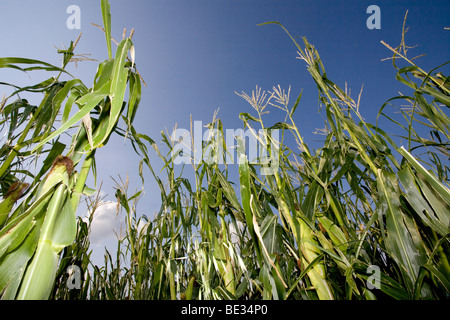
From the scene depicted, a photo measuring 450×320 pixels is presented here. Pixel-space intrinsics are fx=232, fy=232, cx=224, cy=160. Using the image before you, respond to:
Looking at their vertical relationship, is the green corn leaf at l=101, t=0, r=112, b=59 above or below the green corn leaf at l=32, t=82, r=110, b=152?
above

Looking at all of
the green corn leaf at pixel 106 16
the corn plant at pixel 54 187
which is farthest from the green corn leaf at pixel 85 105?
the green corn leaf at pixel 106 16

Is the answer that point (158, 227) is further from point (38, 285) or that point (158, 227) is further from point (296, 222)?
point (38, 285)

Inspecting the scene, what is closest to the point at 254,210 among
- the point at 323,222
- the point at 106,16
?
the point at 323,222

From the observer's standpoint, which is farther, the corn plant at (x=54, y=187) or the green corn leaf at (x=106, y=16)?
the green corn leaf at (x=106, y=16)

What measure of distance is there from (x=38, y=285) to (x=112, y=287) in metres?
1.63

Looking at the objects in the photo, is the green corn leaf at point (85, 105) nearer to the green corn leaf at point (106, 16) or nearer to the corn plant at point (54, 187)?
the corn plant at point (54, 187)

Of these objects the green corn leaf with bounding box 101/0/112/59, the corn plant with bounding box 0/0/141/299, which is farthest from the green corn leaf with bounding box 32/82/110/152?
the green corn leaf with bounding box 101/0/112/59

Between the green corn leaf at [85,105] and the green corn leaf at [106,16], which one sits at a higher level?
the green corn leaf at [106,16]

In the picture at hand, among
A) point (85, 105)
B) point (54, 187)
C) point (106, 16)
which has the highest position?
point (106, 16)

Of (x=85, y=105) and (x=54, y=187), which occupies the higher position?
(x=85, y=105)

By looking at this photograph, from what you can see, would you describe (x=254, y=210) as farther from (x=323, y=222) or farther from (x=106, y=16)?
(x=106, y=16)

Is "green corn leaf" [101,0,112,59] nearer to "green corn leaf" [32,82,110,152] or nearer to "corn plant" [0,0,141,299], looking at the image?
"corn plant" [0,0,141,299]
